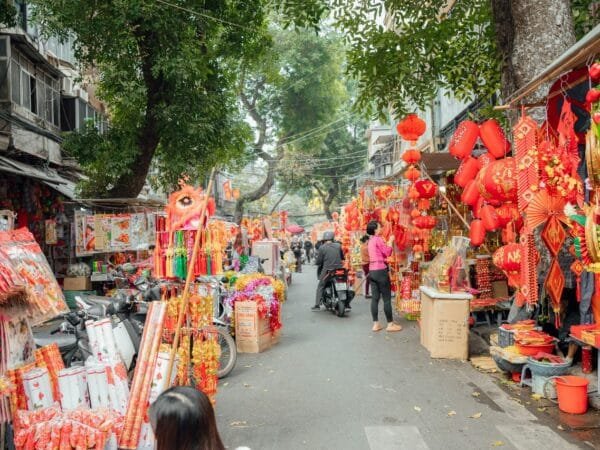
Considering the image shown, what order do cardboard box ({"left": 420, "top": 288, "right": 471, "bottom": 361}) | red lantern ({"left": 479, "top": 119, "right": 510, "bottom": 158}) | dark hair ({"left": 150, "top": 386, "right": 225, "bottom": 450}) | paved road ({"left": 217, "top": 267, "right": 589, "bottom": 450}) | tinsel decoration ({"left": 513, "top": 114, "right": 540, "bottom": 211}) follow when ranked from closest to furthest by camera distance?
dark hair ({"left": 150, "top": 386, "right": 225, "bottom": 450})
paved road ({"left": 217, "top": 267, "right": 589, "bottom": 450})
tinsel decoration ({"left": 513, "top": 114, "right": 540, "bottom": 211})
red lantern ({"left": 479, "top": 119, "right": 510, "bottom": 158})
cardboard box ({"left": 420, "top": 288, "right": 471, "bottom": 361})

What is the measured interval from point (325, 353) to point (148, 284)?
11.6 feet

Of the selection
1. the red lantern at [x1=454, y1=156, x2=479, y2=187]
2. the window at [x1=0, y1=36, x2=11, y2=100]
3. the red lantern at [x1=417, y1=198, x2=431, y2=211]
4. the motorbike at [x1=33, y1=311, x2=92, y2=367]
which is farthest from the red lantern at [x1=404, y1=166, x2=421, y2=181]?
the window at [x1=0, y1=36, x2=11, y2=100]

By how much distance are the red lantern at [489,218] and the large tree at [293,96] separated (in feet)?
68.8

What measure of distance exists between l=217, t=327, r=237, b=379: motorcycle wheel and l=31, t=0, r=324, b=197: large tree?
5848 millimetres

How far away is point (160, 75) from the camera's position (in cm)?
1262

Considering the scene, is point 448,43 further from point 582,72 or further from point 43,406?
point 43,406


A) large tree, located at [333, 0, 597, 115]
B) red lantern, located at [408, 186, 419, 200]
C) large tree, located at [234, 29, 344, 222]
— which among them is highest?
large tree, located at [234, 29, 344, 222]

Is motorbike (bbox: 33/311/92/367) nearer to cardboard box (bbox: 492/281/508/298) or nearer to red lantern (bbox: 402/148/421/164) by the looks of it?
red lantern (bbox: 402/148/421/164)

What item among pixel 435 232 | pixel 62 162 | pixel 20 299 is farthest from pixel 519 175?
pixel 62 162

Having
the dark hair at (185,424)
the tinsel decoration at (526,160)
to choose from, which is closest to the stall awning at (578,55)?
the tinsel decoration at (526,160)

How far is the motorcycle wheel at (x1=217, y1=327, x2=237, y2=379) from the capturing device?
25.2 ft

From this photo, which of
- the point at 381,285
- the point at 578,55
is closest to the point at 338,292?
the point at 381,285

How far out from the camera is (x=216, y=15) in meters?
12.9

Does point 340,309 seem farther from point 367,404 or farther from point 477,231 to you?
point 367,404
